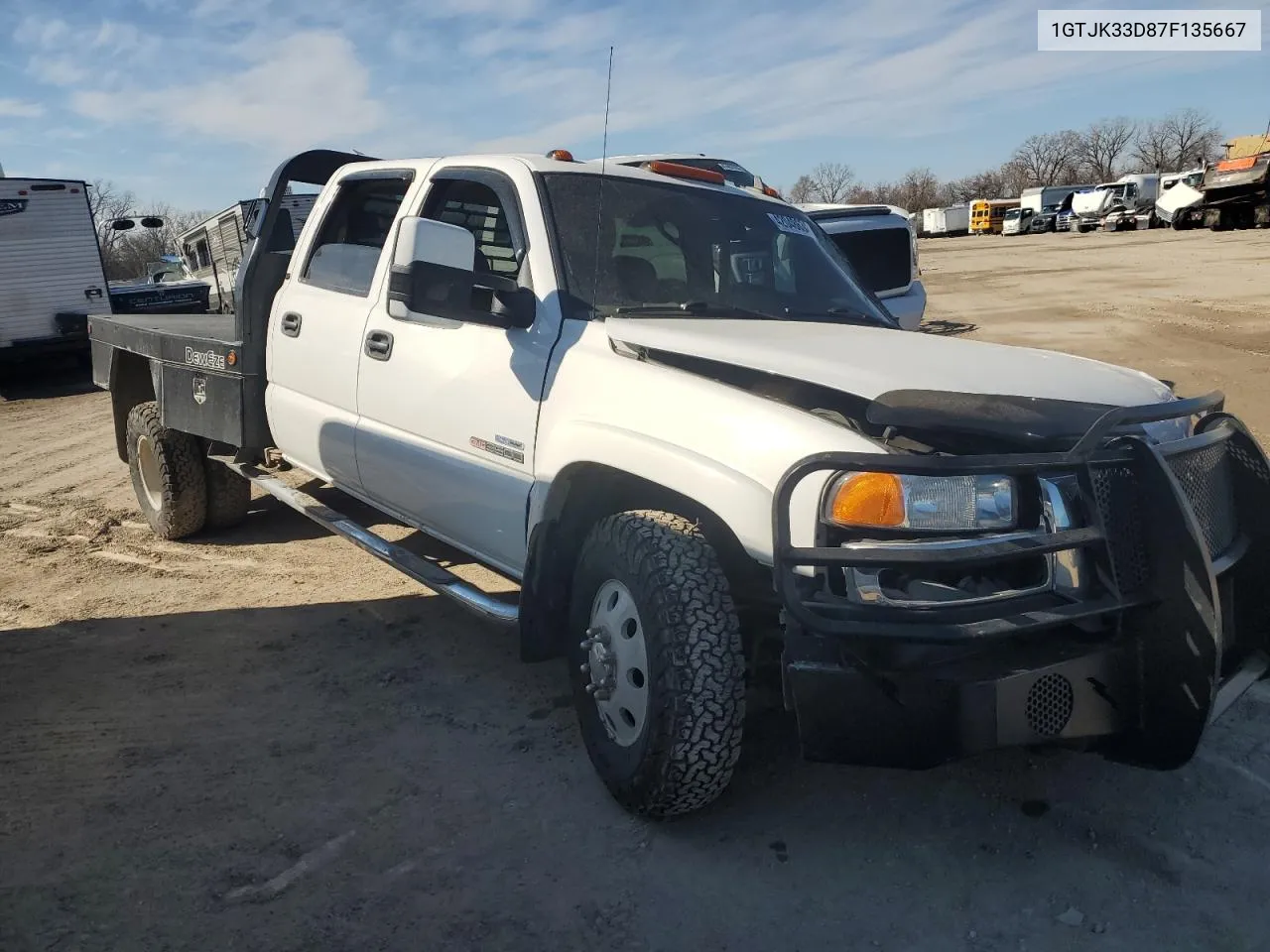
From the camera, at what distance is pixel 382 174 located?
173 inches

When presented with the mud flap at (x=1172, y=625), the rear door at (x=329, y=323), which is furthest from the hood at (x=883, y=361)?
the rear door at (x=329, y=323)

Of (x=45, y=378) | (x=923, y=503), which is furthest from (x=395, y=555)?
(x=45, y=378)

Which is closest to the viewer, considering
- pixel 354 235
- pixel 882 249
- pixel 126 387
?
pixel 354 235

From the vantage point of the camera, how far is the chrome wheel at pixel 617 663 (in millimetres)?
2828

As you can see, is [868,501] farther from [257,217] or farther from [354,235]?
[257,217]

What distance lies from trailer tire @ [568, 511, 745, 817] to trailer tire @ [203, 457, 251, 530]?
3.63 metres

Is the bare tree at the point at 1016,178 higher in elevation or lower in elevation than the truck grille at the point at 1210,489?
higher

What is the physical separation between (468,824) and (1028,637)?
65.3 inches

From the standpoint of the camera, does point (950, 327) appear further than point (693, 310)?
Yes

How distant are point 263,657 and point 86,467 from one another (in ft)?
17.5

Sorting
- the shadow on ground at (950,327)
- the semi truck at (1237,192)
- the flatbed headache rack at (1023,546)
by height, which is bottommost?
the flatbed headache rack at (1023,546)

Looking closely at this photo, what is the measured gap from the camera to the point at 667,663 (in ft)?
8.59

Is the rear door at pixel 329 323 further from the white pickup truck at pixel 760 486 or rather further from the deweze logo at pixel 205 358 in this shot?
the deweze logo at pixel 205 358

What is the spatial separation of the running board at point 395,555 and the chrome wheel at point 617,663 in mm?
363
